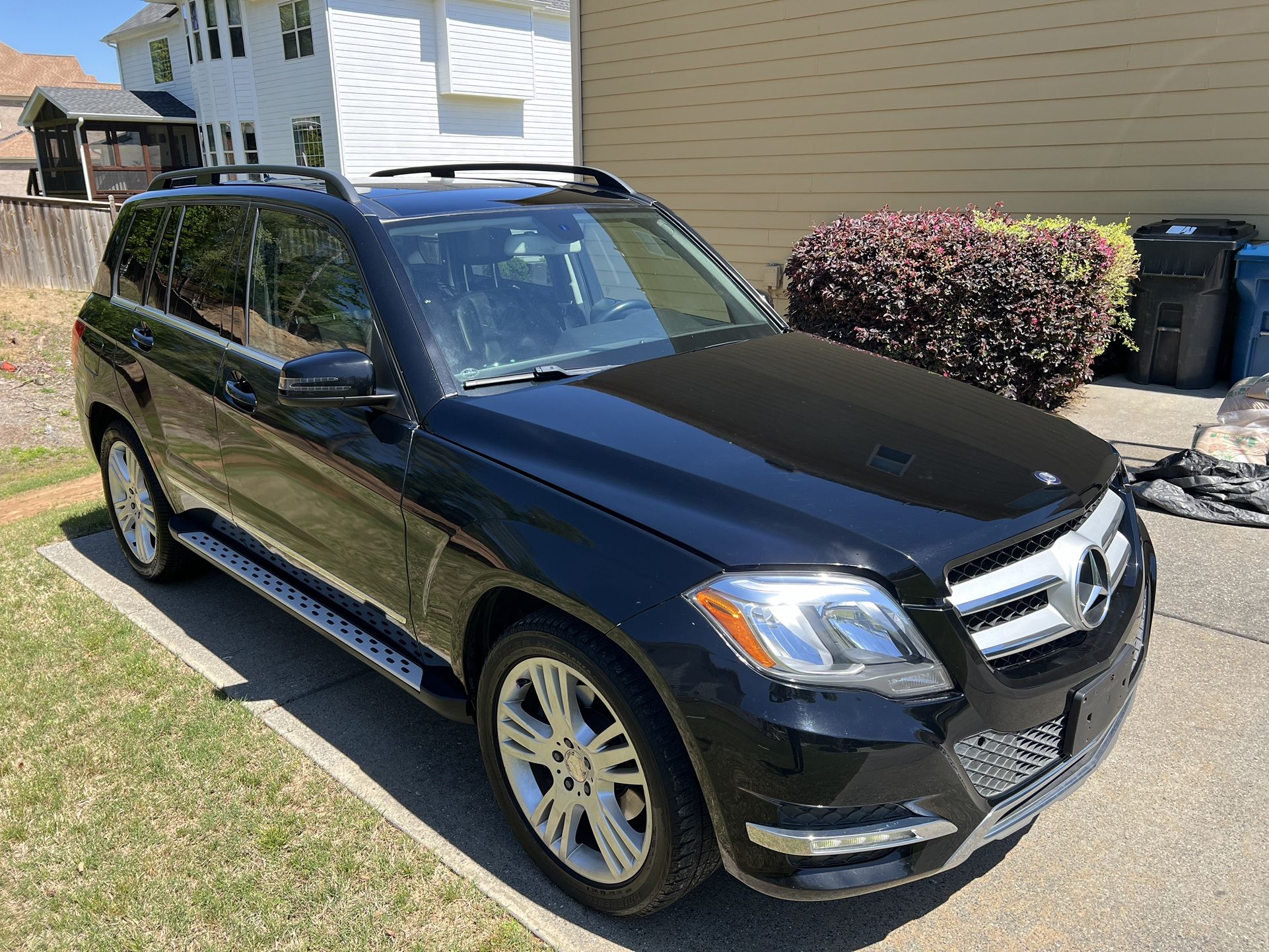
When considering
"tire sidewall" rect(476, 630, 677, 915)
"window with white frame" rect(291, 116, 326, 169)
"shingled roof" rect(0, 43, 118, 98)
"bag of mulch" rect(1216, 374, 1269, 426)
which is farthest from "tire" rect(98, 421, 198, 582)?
"shingled roof" rect(0, 43, 118, 98)

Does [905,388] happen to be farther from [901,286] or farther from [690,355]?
[901,286]

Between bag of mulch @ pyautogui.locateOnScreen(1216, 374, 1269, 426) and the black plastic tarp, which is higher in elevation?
bag of mulch @ pyautogui.locateOnScreen(1216, 374, 1269, 426)

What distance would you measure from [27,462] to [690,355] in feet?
33.7

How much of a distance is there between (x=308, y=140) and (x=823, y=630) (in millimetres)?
29220

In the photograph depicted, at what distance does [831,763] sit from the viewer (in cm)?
Answer: 210

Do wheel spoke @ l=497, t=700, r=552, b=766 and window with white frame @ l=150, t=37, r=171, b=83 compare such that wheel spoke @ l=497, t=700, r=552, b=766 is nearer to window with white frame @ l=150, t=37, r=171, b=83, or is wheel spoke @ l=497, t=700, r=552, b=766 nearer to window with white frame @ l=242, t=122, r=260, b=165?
window with white frame @ l=242, t=122, r=260, b=165

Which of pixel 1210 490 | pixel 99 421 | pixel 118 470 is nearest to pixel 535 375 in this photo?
pixel 118 470

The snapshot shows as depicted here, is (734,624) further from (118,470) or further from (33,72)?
(33,72)

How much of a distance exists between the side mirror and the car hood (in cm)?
26

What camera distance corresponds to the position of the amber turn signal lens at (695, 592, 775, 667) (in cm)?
216

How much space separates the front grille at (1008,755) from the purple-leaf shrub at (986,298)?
4.74 metres

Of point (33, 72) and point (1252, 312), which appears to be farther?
point (33, 72)

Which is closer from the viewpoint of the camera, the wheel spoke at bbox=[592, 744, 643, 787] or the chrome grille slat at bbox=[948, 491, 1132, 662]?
the chrome grille slat at bbox=[948, 491, 1132, 662]

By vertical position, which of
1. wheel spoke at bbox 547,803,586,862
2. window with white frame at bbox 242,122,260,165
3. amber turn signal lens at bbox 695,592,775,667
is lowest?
wheel spoke at bbox 547,803,586,862
